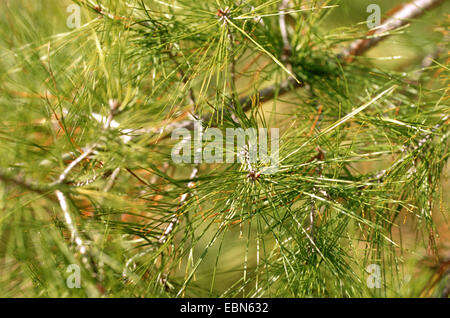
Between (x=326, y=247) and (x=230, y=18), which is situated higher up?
(x=230, y=18)

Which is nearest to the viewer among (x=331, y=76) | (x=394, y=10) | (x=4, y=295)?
(x=4, y=295)

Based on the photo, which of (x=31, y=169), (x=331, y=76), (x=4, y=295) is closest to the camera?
(x=31, y=169)

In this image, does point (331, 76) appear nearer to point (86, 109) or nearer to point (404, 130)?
point (404, 130)

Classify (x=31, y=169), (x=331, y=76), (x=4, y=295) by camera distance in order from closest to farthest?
(x=31, y=169) → (x=4, y=295) → (x=331, y=76)

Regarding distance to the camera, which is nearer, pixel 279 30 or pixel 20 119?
pixel 20 119

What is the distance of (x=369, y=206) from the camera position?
46 centimetres

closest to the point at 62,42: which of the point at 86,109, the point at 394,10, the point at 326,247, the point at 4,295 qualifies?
the point at 86,109

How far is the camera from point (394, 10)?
0.82 meters
